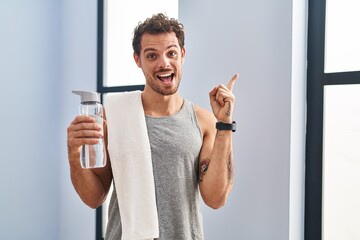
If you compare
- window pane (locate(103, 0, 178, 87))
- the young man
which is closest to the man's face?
the young man

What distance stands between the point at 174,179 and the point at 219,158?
0.49 ft

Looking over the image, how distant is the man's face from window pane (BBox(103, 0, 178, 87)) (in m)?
0.94

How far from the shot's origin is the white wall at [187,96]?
1.12 metres

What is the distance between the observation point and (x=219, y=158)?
39.9 inches

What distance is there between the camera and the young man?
1002 mm

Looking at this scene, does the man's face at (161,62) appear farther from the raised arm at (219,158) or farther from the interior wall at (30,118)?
the interior wall at (30,118)

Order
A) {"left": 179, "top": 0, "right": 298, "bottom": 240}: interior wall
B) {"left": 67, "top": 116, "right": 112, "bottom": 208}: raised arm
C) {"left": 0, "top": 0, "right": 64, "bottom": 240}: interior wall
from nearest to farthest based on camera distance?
{"left": 67, "top": 116, "right": 112, "bottom": 208}: raised arm → {"left": 179, "top": 0, "right": 298, "bottom": 240}: interior wall → {"left": 0, "top": 0, "right": 64, "bottom": 240}: interior wall

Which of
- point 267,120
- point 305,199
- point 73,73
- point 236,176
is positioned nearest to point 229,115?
point 267,120
